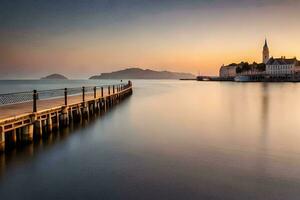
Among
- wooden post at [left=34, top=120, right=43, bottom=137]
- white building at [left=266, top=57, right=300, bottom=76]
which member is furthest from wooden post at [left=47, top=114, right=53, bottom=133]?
white building at [left=266, top=57, right=300, bottom=76]

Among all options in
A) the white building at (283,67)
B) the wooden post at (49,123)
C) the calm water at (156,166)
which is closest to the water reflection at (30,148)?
the calm water at (156,166)

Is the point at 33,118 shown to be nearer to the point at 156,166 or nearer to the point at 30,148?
the point at 30,148

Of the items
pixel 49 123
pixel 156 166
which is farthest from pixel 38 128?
pixel 156 166

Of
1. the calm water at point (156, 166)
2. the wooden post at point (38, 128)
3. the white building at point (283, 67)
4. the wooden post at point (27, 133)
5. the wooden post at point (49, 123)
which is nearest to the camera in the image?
the calm water at point (156, 166)

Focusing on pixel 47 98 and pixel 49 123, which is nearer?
pixel 49 123

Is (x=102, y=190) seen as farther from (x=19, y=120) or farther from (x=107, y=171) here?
(x=19, y=120)

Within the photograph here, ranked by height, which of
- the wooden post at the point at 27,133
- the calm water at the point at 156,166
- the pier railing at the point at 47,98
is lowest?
the calm water at the point at 156,166

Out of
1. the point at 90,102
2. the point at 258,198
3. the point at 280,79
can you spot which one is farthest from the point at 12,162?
the point at 280,79

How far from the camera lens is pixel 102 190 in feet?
28.9

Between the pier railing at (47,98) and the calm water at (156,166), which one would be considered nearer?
the calm water at (156,166)

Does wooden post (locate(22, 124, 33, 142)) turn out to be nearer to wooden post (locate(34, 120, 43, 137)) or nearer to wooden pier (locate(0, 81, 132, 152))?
wooden pier (locate(0, 81, 132, 152))

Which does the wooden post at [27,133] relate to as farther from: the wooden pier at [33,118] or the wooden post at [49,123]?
the wooden post at [49,123]

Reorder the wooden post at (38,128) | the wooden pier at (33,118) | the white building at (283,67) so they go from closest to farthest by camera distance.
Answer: the wooden pier at (33,118)
the wooden post at (38,128)
the white building at (283,67)

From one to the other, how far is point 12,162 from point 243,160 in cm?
851
